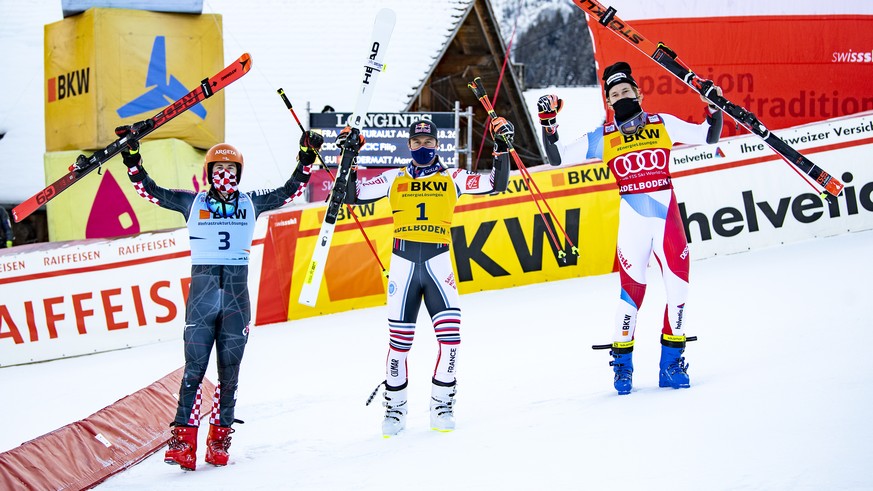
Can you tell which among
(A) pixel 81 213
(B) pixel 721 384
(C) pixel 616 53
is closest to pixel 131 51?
(A) pixel 81 213

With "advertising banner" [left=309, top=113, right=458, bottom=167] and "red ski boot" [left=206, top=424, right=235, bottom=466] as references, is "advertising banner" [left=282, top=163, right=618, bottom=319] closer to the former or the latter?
"advertising banner" [left=309, top=113, right=458, bottom=167]

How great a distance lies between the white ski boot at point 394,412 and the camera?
6.00m

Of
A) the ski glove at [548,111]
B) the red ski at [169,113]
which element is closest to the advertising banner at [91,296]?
the red ski at [169,113]

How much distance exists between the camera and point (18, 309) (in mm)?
11078

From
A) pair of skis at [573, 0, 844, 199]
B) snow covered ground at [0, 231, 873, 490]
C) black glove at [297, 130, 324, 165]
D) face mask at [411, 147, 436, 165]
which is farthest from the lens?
pair of skis at [573, 0, 844, 199]

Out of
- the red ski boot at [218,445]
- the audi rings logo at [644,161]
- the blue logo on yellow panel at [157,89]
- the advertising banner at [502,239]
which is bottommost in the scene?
the red ski boot at [218,445]

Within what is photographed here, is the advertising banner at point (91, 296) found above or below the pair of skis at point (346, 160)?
below

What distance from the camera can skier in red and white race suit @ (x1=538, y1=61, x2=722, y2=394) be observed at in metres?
6.17

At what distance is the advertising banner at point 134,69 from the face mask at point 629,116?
10.5 meters

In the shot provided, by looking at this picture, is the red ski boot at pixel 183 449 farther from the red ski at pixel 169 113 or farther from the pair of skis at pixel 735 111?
the pair of skis at pixel 735 111

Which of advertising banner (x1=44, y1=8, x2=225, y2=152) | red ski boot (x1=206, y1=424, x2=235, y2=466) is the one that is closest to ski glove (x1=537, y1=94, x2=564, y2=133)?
red ski boot (x1=206, y1=424, x2=235, y2=466)

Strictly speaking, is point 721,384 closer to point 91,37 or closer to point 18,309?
point 18,309

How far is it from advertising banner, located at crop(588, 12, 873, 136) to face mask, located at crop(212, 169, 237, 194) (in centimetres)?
874

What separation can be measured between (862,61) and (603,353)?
7990mm
